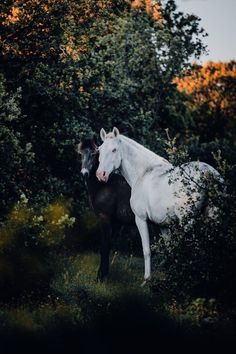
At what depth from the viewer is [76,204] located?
645 inches

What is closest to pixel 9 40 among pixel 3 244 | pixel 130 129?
pixel 130 129

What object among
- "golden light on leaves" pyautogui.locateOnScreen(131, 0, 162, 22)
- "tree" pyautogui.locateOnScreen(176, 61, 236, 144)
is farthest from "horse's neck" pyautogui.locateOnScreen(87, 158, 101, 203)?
"tree" pyautogui.locateOnScreen(176, 61, 236, 144)

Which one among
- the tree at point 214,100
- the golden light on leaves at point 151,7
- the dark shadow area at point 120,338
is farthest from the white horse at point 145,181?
the tree at point 214,100

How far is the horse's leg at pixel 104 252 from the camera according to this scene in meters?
12.3

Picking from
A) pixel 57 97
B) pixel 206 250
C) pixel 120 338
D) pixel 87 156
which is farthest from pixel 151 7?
pixel 120 338

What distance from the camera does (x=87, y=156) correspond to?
539 inches

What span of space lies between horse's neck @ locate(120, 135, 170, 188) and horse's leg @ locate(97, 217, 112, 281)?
1.27 metres

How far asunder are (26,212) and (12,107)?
2.39m

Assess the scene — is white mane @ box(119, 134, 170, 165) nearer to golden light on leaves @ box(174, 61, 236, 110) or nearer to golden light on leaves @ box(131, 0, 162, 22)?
golden light on leaves @ box(131, 0, 162, 22)

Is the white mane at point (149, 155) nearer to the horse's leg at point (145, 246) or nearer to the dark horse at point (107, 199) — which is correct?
the horse's leg at point (145, 246)

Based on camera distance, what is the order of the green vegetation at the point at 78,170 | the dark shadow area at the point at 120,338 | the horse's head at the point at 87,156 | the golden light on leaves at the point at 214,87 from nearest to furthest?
1. the dark shadow area at the point at 120,338
2. the green vegetation at the point at 78,170
3. the horse's head at the point at 87,156
4. the golden light on leaves at the point at 214,87

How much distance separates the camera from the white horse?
36.8ft

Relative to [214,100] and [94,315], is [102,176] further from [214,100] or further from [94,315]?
[214,100]

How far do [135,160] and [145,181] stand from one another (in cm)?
62
